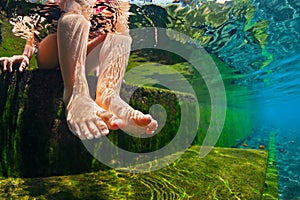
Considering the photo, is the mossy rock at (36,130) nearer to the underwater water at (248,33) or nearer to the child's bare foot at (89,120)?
the child's bare foot at (89,120)

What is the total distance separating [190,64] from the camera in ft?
46.4

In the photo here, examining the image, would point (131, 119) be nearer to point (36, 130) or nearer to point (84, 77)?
point (84, 77)

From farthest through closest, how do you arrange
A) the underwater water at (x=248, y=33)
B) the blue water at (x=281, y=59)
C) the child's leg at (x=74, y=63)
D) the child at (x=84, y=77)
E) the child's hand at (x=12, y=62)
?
the blue water at (x=281, y=59)
the underwater water at (x=248, y=33)
the child's hand at (x=12, y=62)
the child's leg at (x=74, y=63)
the child at (x=84, y=77)

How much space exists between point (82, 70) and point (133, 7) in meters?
3.96

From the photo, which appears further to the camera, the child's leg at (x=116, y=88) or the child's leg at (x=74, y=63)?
the child's leg at (x=74, y=63)

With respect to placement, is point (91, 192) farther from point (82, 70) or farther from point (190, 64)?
point (190, 64)

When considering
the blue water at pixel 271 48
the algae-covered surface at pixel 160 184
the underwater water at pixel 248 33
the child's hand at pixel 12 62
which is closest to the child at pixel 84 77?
the child's hand at pixel 12 62

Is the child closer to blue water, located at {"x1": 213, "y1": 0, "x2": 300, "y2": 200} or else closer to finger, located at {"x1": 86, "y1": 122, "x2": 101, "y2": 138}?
finger, located at {"x1": 86, "y1": 122, "x2": 101, "y2": 138}

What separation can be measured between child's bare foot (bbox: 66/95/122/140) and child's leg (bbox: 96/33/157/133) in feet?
0.60

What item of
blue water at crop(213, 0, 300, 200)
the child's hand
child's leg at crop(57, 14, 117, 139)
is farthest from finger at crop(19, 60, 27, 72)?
blue water at crop(213, 0, 300, 200)

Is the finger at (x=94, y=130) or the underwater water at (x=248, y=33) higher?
the underwater water at (x=248, y=33)

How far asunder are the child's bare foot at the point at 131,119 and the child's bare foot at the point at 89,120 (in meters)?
0.15

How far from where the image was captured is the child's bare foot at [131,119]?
3.16 m

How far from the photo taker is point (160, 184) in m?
4.46
